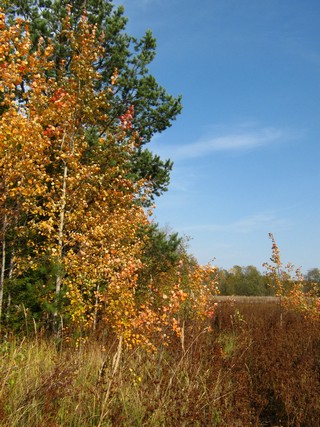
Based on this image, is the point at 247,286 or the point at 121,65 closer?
the point at 121,65

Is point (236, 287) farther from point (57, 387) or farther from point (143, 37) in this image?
point (57, 387)

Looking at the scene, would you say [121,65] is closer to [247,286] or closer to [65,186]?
[65,186]

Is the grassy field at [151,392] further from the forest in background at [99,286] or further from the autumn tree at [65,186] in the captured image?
the autumn tree at [65,186]

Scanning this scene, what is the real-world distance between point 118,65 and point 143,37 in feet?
4.13

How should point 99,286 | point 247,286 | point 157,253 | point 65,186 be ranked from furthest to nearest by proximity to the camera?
point 247,286 < point 157,253 < point 99,286 < point 65,186

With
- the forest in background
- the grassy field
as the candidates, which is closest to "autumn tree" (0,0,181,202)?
the forest in background

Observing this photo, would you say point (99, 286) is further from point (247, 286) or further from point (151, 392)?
point (247, 286)

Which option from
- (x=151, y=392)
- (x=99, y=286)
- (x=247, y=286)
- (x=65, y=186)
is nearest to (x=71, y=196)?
(x=65, y=186)

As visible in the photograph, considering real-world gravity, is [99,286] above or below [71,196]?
below

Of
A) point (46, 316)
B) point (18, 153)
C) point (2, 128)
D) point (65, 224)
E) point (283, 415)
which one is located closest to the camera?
point (283, 415)

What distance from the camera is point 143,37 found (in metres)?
11.9

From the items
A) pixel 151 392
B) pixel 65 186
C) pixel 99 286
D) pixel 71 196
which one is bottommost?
pixel 151 392

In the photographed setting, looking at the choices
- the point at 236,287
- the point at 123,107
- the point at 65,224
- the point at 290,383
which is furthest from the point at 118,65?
the point at 236,287

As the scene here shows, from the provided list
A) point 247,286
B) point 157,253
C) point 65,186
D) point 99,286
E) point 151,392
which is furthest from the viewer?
point 247,286
